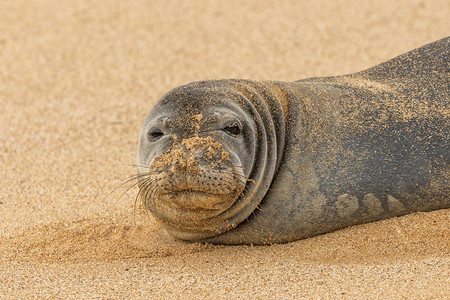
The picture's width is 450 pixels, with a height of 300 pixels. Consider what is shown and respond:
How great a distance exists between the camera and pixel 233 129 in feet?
15.0

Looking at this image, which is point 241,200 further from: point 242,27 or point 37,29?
point 37,29

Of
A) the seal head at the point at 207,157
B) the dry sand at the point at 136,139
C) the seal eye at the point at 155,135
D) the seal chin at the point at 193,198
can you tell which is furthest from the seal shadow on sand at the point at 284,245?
the seal eye at the point at 155,135

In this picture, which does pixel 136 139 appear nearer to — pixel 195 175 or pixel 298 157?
pixel 298 157

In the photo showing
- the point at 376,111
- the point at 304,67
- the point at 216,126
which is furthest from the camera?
the point at 304,67

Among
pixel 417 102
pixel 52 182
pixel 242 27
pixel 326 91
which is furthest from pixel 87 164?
pixel 242 27

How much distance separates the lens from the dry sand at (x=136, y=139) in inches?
159

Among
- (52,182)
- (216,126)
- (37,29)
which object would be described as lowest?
(52,182)

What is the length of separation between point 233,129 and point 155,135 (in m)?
0.56

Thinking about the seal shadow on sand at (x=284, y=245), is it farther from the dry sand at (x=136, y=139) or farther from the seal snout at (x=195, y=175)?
the seal snout at (x=195, y=175)

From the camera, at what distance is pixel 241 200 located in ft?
15.0

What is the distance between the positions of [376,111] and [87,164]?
3255mm

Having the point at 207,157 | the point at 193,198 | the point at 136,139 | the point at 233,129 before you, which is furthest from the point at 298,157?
the point at 136,139

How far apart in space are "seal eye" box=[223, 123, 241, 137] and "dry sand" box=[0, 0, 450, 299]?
33.4 inches

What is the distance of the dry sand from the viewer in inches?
159
